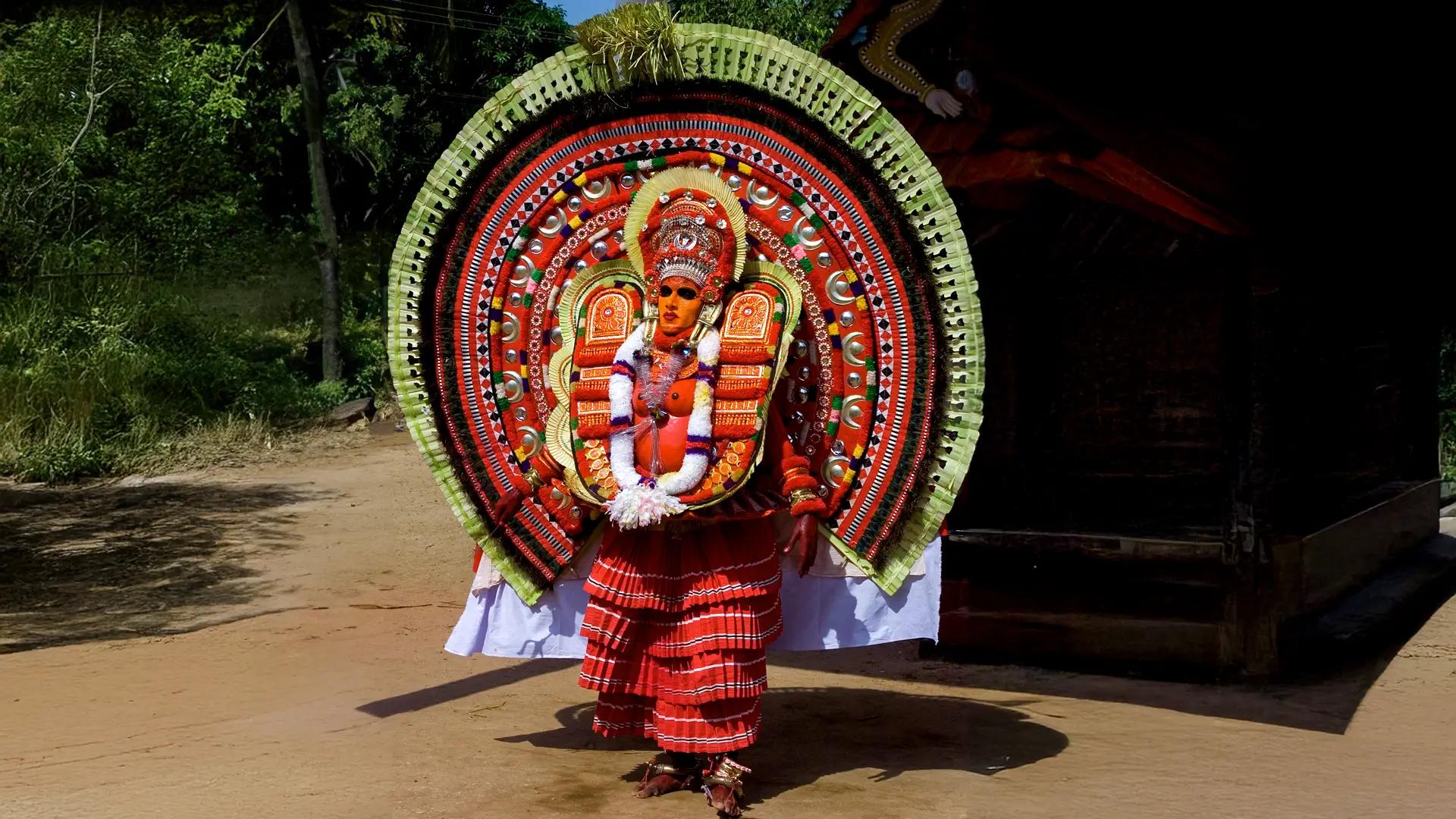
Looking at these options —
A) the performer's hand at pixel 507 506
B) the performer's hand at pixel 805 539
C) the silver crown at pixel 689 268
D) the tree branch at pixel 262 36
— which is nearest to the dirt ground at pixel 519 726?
the performer's hand at pixel 805 539

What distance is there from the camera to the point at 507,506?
4.73 metres

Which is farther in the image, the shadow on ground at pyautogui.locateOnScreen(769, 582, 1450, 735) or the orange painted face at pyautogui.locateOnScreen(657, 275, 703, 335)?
the shadow on ground at pyautogui.locateOnScreen(769, 582, 1450, 735)

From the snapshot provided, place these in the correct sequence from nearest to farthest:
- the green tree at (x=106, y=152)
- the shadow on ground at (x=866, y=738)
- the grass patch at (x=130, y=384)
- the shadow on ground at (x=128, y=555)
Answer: the shadow on ground at (x=866, y=738), the shadow on ground at (x=128, y=555), the grass patch at (x=130, y=384), the green tree at (x=106, y=152)

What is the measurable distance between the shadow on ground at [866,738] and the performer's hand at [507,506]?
100 cm

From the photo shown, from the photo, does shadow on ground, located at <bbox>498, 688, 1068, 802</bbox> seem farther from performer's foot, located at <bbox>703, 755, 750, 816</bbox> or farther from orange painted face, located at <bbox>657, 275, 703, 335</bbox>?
orange painted face, located at <bbox>657, 275, 703, 335</bbox>

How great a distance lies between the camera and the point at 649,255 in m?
4.46

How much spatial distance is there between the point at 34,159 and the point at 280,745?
1023 cm

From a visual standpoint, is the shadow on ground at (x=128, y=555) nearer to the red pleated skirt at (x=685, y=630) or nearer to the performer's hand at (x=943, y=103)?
the red pleated skirt at (x=685, y=630)

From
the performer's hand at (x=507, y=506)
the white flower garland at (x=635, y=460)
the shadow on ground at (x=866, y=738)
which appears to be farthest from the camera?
the shadow on ground at (x=866, y=738)

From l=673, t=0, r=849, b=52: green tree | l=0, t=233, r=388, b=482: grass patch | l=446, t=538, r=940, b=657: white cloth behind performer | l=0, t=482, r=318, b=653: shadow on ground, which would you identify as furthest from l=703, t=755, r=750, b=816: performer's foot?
l=673, t=0, r=849, b=52: green tree

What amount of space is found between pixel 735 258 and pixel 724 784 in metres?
1.71

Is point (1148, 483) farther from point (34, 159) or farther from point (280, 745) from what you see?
point (34, 159)

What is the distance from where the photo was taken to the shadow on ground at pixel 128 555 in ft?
25.7

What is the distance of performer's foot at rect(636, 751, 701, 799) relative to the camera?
447cm
